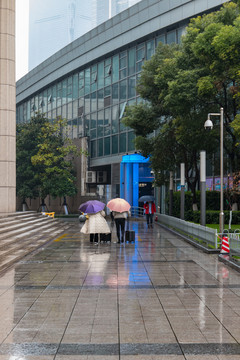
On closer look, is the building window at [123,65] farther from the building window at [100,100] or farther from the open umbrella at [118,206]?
the open umbrella at [118,206]

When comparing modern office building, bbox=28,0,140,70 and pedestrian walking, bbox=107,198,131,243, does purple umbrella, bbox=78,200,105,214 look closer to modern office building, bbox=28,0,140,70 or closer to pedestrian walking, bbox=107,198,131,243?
pedestrian walking, bbox=107,198,131,243

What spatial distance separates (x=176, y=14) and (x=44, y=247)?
28062 mm

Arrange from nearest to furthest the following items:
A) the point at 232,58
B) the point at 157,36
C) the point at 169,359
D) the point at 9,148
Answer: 1. the point at 169,359
2. the point at 232,58
3. the point at 9,148
4. the point at 157,36

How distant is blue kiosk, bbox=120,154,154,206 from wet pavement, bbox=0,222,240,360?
31.2 m

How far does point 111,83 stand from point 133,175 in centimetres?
1083

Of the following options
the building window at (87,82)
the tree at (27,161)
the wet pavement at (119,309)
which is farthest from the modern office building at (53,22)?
the wet pavement at (119,309)

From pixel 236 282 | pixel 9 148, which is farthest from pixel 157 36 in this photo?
pixel 236 282

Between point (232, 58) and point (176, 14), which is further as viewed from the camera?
point (176, 14)

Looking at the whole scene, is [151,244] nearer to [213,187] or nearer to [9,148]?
[9,148]

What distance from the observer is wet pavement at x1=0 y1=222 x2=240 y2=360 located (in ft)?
22.6

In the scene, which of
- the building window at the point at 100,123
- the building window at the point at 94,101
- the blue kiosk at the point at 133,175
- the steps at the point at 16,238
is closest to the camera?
the steps at the point at 16,238

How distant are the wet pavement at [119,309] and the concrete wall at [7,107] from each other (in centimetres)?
1392

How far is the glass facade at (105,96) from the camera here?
157 feet

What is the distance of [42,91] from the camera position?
69.4 m
